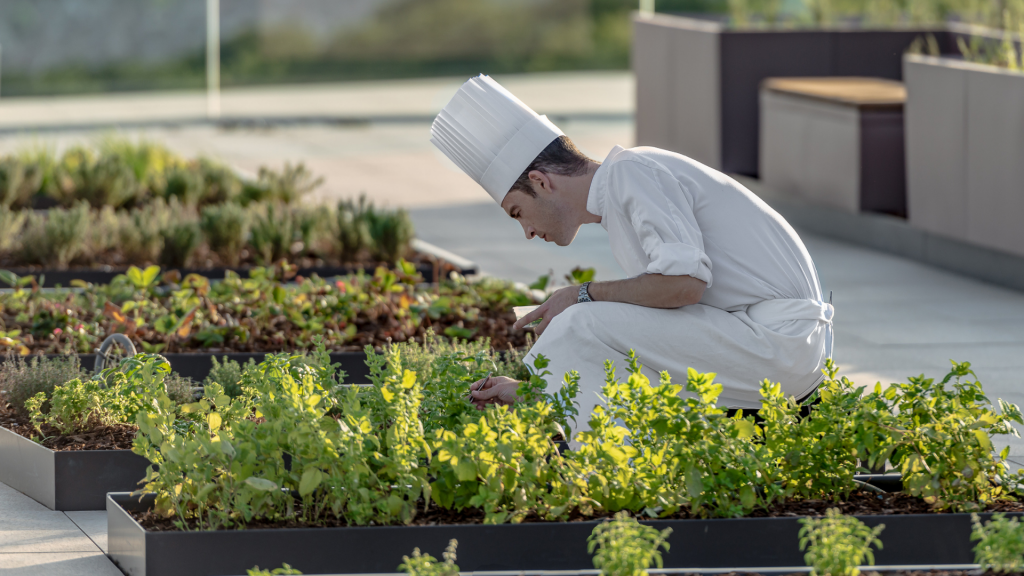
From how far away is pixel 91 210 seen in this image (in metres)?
9.45

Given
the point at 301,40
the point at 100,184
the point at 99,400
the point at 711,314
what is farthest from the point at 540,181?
the point at 301,40

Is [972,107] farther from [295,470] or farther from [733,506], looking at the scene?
[295,470]

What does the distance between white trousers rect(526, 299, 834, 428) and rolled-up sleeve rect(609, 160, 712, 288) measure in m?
0.18

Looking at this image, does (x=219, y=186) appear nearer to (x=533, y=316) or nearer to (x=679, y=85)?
(x=679, y=85)

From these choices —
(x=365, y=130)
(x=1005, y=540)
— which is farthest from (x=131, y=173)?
(x=365, y=130)

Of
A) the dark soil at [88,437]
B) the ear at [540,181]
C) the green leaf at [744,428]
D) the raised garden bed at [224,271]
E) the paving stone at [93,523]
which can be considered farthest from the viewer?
the raised garden bed at [224,271]

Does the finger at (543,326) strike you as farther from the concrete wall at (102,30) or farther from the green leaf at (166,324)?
the concrete wall at (102,30)

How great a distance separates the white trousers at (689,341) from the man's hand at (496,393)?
4.9 inches

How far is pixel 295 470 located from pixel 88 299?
340 cm

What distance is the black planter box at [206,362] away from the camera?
538 cm

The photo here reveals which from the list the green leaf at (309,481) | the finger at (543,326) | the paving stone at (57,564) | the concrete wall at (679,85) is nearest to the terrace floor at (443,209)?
the paving stone at (57,564)

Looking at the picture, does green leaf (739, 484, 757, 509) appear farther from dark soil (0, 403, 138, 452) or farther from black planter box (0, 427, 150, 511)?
dark soil (0, 403, 138, 452)

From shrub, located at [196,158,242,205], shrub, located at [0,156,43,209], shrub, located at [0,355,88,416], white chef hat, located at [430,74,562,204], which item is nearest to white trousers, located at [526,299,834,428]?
white chef hat, located at [430,74,562,204]

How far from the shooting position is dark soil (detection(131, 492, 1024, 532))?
3365 millimetres
